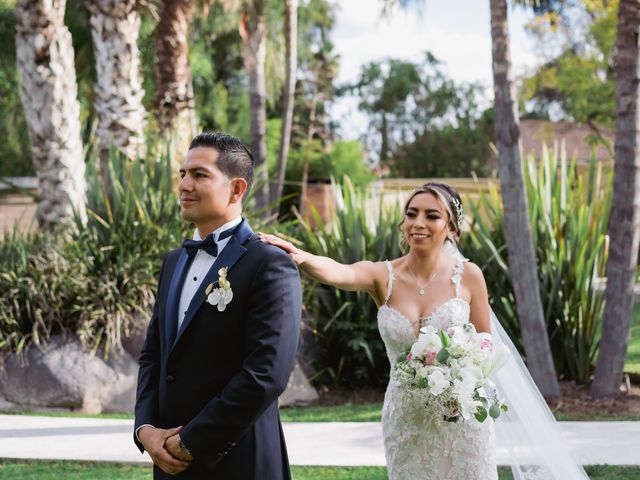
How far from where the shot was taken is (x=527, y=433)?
4.87 meters

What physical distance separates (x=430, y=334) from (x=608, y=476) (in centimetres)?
271

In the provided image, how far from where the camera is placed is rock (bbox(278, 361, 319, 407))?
973 cm

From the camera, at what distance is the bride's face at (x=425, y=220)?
4277 millimetres

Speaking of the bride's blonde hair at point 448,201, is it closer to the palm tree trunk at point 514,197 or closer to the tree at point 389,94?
the palm tree trunk at point 514,197

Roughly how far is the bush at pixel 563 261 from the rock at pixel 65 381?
4.25 metres

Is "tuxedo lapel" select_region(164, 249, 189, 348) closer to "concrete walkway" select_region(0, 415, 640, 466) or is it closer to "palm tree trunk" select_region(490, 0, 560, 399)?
"concrete walkway" select_region(0, 415, 640, 466)

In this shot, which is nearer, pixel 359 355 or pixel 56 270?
pixel 56 270

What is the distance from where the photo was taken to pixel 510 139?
29.4 feet

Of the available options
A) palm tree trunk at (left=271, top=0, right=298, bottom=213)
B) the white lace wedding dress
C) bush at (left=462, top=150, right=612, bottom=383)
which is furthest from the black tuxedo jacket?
palm tree trunk at (left=271, top=0, right=298, bottom=213)

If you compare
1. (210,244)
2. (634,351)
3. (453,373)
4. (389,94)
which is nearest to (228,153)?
(210,244)

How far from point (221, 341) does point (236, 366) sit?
0.33 ft

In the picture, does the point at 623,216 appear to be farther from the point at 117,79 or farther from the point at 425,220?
the point at 117,79

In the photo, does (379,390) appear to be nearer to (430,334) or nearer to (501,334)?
(501,334)

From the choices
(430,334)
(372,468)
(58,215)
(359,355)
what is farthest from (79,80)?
(430,334)
